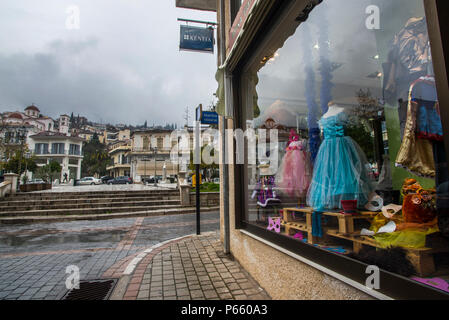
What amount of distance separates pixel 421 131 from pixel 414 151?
0.54 feet

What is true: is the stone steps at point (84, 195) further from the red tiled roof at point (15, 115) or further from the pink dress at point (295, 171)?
the red tiled roof at point (15, 115)

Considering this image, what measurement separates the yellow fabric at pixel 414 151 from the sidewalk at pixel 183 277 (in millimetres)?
2157

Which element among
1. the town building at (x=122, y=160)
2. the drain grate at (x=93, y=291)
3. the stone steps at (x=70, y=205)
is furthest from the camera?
the town building at (x=122, y=160)

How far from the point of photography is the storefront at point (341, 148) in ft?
5.19

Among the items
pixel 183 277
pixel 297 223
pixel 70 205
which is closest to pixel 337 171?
pixel 297 223

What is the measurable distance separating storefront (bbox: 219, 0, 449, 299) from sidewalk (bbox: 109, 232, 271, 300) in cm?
30

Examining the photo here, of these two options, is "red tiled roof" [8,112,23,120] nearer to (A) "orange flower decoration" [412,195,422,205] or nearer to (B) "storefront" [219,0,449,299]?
(B) "storefront" [219,0,449,299]

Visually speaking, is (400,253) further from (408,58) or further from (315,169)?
(408,58)

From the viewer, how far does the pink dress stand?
317 centimetres

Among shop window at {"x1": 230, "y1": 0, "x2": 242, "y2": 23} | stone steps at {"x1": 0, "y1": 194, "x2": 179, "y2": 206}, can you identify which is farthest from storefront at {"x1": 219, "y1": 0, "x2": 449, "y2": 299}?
stone steps at {"x1": 0, "y1": 194, "x2": 179, "y2": 206}

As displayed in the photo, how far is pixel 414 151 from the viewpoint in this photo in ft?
6.11

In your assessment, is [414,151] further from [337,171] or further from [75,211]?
[75,211]

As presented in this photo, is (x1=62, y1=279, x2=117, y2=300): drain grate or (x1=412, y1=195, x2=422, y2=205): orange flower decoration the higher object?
(x1=412, y1=195, x2=422, y2=205): orange flower decoration

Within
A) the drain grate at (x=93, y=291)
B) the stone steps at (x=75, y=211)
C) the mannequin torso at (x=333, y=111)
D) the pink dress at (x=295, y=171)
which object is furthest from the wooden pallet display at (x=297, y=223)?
the stone steps at (x=75, y=211)
